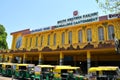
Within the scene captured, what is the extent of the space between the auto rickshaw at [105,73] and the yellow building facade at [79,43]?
19.0ft

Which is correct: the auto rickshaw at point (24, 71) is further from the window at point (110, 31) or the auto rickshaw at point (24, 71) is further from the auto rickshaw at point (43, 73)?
the window at point (110, 31)

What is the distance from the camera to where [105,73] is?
13.3 m

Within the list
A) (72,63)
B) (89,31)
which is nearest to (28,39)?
(72,63)

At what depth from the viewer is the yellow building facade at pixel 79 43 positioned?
21.4 meters

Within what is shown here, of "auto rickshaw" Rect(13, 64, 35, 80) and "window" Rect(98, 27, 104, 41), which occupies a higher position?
"window" Rect(98, 27, 104, 41)

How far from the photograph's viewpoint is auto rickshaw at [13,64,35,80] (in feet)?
66.7

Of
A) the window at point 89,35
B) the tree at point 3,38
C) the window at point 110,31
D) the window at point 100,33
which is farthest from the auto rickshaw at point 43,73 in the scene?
the tree at point 3,38

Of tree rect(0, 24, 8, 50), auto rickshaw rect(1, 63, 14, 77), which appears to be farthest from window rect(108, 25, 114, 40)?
tree rect(0, 24, 8, 50)

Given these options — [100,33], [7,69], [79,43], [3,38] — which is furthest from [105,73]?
[3,38]

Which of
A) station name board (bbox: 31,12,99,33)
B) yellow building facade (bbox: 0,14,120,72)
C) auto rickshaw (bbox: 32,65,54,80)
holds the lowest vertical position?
auto rickshaw (bbox: 32,65,54,80)

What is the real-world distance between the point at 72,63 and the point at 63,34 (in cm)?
536

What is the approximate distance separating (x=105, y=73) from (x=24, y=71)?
11206 millimetres

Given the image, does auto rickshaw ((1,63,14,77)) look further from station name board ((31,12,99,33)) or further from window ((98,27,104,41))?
window ((98,27,104,41))

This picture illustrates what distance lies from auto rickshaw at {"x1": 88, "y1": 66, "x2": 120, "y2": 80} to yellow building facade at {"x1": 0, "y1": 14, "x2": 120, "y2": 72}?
19.0ft
